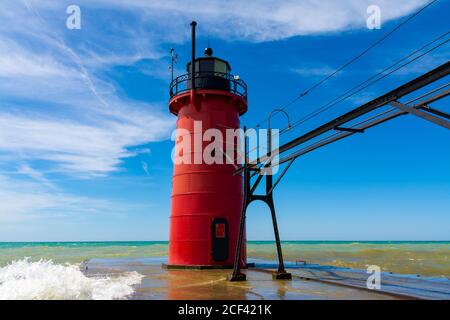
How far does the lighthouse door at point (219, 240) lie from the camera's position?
17656mm

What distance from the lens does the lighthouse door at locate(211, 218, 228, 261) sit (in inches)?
695

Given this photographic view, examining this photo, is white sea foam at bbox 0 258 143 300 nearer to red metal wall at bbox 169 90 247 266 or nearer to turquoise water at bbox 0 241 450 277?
red metal wall at bbox 169 90 247 266

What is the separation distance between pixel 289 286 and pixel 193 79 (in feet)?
36.3

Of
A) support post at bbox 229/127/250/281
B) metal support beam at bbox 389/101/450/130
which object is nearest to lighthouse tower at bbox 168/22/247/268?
support post at bbox 229/127/250/281

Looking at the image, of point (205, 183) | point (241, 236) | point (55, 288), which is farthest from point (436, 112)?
point (205, 183)

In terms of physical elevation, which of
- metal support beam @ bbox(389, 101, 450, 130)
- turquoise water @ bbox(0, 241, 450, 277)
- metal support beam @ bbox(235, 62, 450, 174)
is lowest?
turquoise water @ bbox(0, 241, 450, 277)

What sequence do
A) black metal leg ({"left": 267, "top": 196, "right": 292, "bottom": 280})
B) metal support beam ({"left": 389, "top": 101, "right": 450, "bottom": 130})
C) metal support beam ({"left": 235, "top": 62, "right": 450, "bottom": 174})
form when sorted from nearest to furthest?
metal support beam ({"left": 389, "top": 101, "right": 450, "bottom": 130})
metal support beam ({"left": 235, "top": 62, "right": 450, "bottom": 174})
black metal leg ({"left": 267, "top": 196, "right": 292, "bottom": 280})

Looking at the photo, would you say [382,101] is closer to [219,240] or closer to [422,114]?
[422,114]

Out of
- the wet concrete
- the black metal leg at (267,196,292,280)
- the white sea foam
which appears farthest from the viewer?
the black metal leg at (267,196,292,280)

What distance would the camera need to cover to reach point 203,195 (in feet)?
59.1

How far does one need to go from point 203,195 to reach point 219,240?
2247 millimetres

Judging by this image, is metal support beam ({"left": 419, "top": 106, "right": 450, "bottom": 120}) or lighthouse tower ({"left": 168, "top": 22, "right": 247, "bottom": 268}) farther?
lighthouse tower ({"left": 168, "top": 22, "right": 247, "bottom": 268})

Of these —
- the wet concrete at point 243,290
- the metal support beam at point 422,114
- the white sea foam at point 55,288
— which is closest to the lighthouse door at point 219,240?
the wet concrete at point 243,290

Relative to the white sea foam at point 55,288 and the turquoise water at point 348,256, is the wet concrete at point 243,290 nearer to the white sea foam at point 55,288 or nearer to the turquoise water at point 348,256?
the white sea foam at point 55,288
